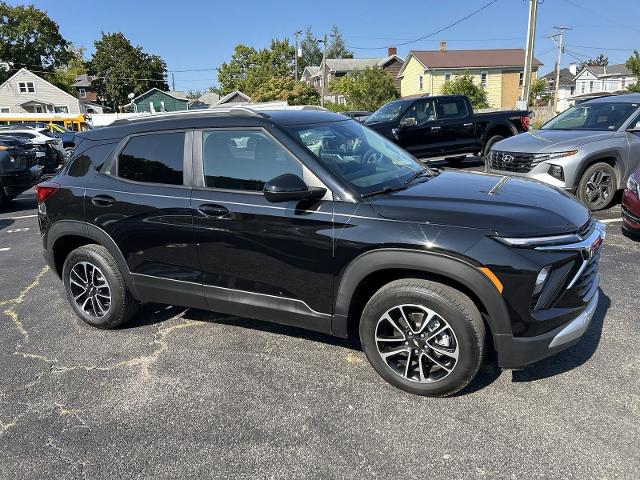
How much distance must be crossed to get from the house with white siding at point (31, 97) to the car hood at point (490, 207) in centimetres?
6587

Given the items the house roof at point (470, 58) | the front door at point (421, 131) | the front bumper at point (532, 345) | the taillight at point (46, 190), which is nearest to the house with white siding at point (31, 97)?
the house roof at point (470, 58)

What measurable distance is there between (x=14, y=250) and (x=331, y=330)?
6.12m

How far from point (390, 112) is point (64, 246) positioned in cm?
922

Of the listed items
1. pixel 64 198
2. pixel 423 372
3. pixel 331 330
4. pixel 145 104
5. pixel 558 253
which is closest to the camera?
pixel 558 253

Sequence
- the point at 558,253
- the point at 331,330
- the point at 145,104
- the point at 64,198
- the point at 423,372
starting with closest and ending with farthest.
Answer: the point at 558,253, the point at 423,372, the point at 331,330, the point at 64,198, the point at 145,104

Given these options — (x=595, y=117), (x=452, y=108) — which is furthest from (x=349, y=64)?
(x=595, y=117)

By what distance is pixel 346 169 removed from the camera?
3412mm

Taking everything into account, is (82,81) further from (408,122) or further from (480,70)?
(408,122)

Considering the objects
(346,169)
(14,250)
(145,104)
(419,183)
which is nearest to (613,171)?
(419,183)

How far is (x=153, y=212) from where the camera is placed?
3.78 meters

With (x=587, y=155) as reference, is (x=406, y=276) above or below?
below

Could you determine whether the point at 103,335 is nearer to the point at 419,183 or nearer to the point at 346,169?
the point at 346,169

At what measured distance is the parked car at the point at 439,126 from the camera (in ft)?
38.3

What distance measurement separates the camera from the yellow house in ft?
153
